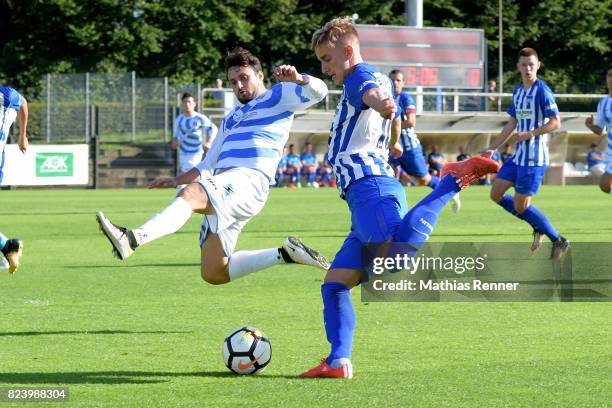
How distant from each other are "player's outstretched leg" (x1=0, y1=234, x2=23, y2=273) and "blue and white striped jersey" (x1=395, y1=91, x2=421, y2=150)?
6470mm

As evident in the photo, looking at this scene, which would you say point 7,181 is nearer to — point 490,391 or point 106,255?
point 106,255

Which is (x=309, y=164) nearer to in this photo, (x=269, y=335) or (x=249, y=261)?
(x=249, y=261)

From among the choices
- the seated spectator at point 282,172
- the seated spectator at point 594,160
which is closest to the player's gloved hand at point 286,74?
the seated spectator at point 282,172

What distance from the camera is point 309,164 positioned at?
36625 millimetres

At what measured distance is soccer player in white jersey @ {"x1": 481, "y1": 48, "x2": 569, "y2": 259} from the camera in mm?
12289

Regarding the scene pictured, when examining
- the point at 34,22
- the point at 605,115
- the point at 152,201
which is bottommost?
the point at 152,201

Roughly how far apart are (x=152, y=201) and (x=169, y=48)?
2524 cm

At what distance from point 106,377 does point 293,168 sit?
1193 inches

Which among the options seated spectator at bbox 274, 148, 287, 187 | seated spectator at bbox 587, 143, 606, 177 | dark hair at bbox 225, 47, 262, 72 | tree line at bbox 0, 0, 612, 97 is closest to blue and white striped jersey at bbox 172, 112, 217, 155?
seated spectator at bbox 274, 148, 287, 187

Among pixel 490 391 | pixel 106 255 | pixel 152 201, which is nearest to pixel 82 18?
pixel 152 201

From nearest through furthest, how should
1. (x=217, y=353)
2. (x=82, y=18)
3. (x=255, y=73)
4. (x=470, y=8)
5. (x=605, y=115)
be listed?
(x=217, y=353) → (x=255, y=73) → (x=605, y=115) → (x=82, y=18) → (x=470, y=8)

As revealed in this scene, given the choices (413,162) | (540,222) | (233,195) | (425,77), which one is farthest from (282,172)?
(233,195)

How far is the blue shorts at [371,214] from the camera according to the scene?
19.7ft

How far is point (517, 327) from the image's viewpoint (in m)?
7.76
